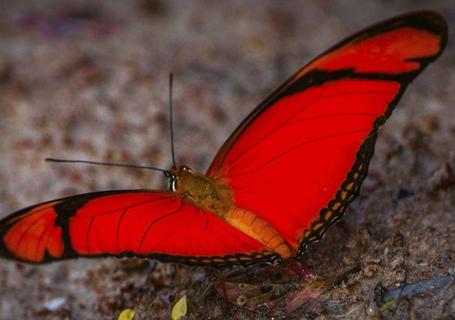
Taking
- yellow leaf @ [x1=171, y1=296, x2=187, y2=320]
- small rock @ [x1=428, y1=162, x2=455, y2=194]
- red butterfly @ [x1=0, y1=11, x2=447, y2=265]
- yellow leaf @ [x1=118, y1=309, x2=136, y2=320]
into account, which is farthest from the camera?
small rock @ [x1=428, y1=162, x2=455, y2=194]

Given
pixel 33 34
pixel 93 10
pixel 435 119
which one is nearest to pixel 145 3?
pixel 93 10

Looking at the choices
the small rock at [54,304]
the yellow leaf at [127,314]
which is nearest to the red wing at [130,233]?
the yellow leaf at [127,314]

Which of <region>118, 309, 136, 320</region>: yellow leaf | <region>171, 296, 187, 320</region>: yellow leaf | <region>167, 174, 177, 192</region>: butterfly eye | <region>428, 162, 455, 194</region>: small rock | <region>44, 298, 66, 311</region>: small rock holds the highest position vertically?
<region>44, 298, 66, 311</region>: small rock

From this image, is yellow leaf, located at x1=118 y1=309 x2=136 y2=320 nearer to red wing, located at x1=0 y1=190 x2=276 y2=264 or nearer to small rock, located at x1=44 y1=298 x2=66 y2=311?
red wing, located at x1=0 y1=190 x2=276 y2=264

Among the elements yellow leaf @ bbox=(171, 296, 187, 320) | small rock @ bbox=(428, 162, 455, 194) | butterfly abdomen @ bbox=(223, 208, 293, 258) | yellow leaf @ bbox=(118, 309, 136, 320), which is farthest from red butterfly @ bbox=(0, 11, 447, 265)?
small rock @ bbox=(428, 162, 455, 194)

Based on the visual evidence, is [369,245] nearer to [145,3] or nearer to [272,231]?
[272,231]

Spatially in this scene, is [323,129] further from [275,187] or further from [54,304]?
[54,304]

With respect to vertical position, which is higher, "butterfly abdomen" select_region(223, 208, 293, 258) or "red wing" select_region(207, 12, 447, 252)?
"red wing" select_region(207, 12, 447, 252)
